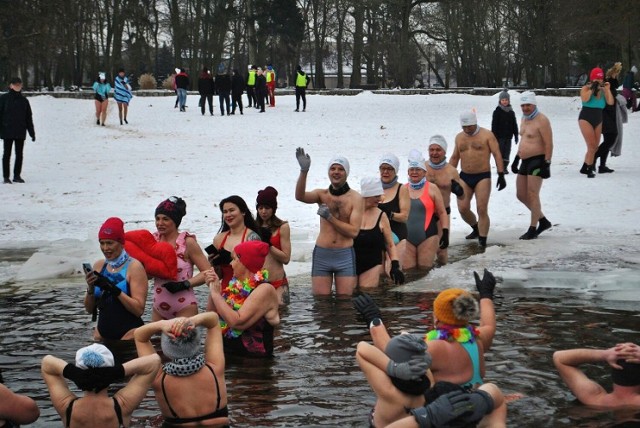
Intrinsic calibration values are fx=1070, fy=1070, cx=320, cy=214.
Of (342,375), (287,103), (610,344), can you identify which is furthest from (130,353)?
(287,103)

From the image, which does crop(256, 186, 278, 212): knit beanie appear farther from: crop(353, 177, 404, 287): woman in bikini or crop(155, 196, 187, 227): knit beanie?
crop(155, 196, 187, 227): knit beanie

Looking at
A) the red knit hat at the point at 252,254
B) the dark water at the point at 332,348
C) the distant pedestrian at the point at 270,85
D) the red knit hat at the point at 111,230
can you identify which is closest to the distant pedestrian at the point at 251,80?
the distant pedestrian at the point at 270,85

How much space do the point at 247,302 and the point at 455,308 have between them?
2.11m

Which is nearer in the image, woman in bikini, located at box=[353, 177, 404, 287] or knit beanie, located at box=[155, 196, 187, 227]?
knit beanie, located at box=[155, 196, 187, 227]

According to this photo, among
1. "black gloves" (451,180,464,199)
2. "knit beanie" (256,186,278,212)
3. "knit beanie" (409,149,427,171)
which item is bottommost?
"black gloves" (451,180,464,199)

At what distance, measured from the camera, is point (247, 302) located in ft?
25.5

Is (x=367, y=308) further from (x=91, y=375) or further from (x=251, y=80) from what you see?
(x=251, y=80)

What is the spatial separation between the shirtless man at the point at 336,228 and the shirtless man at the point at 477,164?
339 centimetres

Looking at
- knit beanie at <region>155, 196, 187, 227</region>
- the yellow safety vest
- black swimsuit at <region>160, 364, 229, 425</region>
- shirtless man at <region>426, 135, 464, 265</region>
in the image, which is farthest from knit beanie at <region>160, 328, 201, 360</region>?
the yellow safety vest

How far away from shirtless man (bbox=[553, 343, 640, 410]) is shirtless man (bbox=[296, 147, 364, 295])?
3.70m

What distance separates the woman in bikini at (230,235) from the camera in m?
8.91

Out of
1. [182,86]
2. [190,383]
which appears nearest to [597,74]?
[190,383]

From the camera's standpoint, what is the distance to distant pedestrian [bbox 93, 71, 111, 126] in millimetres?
30109

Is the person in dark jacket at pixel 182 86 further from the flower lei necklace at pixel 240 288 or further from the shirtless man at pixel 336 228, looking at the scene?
the flower lei necklace at pixel 240 288
